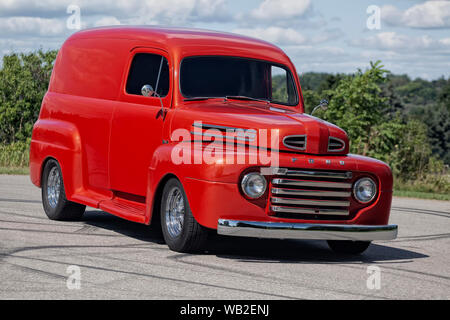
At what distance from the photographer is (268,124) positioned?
8016 millimetres

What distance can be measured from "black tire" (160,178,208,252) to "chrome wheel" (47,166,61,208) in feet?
9.72

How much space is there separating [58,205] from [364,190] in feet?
14.9

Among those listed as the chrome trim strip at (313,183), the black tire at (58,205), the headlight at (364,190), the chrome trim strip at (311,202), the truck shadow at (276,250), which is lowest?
the truck shadow at (276,250)

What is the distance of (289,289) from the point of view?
642cm

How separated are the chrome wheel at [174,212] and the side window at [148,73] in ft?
4.53

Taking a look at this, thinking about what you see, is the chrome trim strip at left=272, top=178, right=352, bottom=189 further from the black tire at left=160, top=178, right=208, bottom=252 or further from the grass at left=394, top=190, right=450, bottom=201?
the grass at left=394, top=190, right=450, bottom=201

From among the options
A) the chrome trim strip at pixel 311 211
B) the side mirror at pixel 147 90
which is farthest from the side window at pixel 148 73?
the chrome trim strip at pixel 311 211

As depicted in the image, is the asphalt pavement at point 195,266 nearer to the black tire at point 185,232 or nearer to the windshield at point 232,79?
the black tire at point 185,232

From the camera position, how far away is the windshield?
9062mm

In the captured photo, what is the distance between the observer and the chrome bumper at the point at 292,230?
750cm

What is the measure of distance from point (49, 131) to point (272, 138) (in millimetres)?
4296
